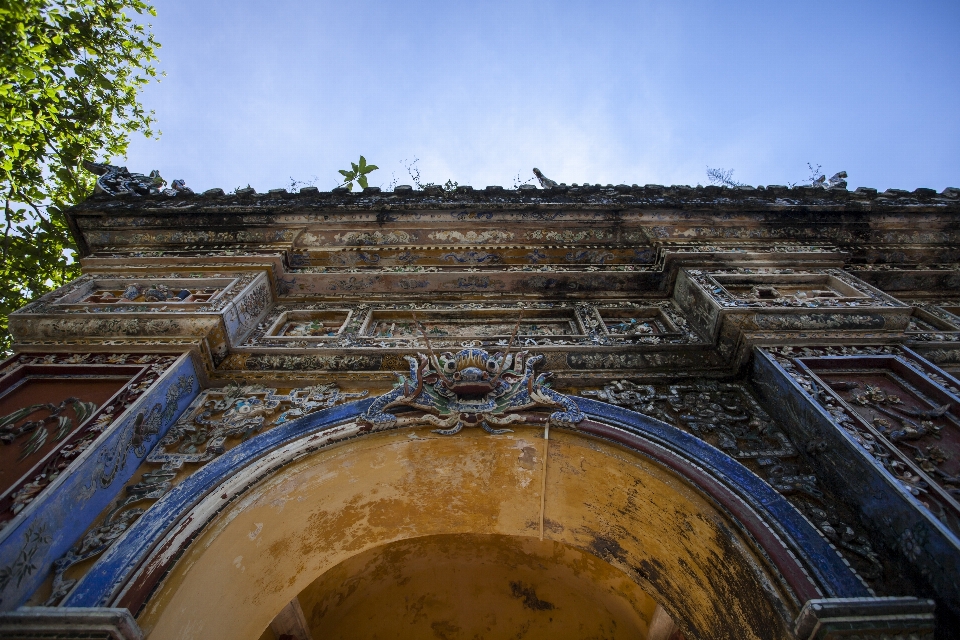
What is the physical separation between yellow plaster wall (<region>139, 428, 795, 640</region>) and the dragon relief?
0.37ft

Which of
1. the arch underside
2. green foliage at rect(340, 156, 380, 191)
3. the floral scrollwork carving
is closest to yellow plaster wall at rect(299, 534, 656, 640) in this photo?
the arch underside

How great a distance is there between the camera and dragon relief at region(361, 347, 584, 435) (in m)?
4.03

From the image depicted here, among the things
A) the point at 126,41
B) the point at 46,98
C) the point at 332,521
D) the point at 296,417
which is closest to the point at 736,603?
the point at 332,521

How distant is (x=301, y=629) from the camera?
16.3 feet

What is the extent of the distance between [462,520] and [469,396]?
3.71 ft

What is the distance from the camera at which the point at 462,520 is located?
4.47 meters

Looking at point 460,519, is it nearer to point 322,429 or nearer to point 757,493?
point 322,429

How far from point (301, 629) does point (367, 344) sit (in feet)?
9.24

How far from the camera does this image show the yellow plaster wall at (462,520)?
3.35 meters

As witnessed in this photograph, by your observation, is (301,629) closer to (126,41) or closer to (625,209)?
(625,209)

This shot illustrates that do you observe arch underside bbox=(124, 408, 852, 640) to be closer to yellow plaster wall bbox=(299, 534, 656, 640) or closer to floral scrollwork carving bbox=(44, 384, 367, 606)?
floral scrollwork carving bbox=(44, 384, 367, 606)

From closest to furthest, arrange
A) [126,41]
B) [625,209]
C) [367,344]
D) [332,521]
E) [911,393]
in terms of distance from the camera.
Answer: [911,393] → [332,521] → [367,344] → [625,209] → [126,41]

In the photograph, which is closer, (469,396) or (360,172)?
(469,396)

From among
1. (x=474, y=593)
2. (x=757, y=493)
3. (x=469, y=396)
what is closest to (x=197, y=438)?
(x=469, y=396)
